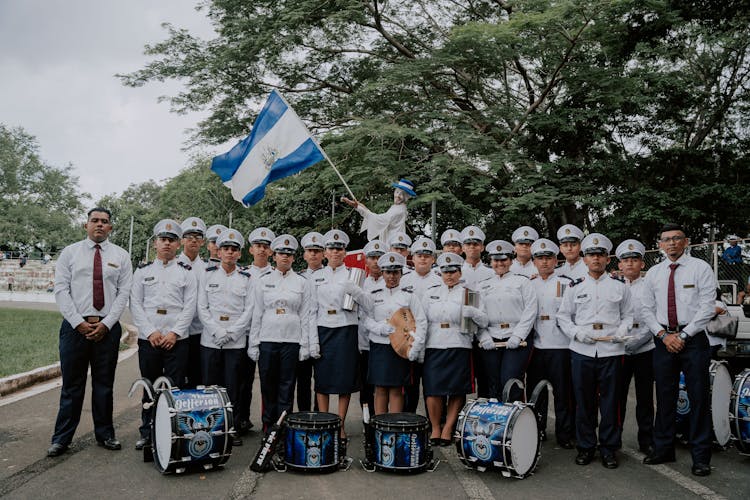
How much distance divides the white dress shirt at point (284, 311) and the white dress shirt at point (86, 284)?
135cm

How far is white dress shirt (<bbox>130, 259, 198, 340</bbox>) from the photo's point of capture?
662cm

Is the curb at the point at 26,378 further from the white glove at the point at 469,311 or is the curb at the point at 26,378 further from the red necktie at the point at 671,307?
the red necktie at the point at 671,307

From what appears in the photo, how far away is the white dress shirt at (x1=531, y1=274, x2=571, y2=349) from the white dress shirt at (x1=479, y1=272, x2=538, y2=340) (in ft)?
0.50

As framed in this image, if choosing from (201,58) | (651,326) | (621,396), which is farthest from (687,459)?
(201,58)

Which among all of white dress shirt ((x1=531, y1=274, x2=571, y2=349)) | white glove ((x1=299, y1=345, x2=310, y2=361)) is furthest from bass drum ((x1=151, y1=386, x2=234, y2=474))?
white dress shirt ((x1=531, y1=274, x2=571, y2=349))

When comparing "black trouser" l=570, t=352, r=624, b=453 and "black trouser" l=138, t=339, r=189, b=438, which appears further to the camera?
A: "black trouser" l=138, t=339, r=189, b=438

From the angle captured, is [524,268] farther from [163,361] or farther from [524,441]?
[163,361]

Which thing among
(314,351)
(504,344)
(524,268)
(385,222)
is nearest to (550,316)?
(504,344)

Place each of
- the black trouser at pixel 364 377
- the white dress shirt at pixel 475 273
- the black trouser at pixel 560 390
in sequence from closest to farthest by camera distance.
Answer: the black trouser at pixel 560 390, the black trouser at pixel 364 377, the white dress shirt at pixel 475 273

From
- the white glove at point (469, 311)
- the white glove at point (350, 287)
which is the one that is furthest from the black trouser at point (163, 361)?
the white glove at point (469, 311)

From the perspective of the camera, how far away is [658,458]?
625 cm

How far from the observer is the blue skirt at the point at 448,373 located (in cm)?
665

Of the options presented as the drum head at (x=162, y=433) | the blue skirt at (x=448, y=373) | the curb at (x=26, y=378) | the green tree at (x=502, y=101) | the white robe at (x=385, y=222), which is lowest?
the curb at (x=26, y=378)

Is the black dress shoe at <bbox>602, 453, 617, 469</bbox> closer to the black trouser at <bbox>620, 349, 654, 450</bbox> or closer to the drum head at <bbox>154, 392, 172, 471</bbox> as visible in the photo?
the black trouser at <bbox>620, 349, 654, 450</bbox>
